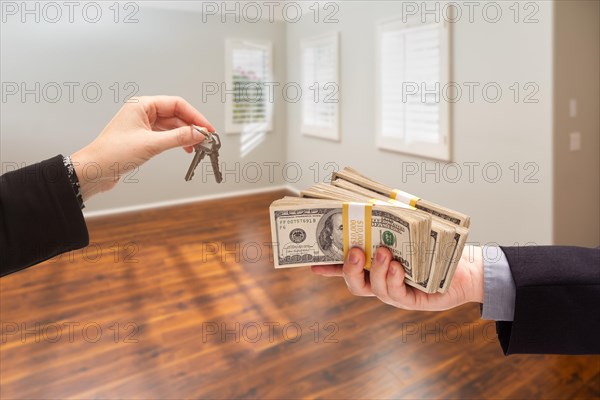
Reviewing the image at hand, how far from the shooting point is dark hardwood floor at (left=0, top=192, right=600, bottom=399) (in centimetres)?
198

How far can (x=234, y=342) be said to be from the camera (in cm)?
236

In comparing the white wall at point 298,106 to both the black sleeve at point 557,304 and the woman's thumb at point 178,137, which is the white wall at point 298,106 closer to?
the black sleeve at point 557,304

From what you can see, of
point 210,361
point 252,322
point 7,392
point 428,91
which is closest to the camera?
point 7,392

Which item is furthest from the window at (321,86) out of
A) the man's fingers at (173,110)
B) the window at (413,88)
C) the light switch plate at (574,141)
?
the man's fingers at (173,110)

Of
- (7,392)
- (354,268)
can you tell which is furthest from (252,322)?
(354,268)

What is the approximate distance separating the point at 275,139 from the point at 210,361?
4215 millimetres

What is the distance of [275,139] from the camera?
6.09 m

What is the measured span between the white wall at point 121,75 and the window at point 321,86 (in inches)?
22.2

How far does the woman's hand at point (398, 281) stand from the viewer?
908 mm

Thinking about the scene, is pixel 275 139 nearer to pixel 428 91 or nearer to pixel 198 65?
pixel 198 65

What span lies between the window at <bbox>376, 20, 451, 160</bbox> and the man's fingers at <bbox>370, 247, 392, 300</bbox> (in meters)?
2.75

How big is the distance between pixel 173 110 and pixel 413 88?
2.94 metres

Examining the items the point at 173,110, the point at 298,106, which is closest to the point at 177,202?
the point at 298,106

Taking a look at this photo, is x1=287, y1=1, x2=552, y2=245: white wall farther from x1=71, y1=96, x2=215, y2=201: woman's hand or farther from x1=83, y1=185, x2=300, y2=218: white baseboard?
x1=71, y1=96, x2=215, y2=201: woman's hand
